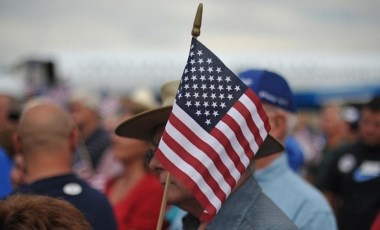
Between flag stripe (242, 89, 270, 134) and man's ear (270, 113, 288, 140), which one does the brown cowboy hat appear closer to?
flag stripe (242, 89, 270, 134)

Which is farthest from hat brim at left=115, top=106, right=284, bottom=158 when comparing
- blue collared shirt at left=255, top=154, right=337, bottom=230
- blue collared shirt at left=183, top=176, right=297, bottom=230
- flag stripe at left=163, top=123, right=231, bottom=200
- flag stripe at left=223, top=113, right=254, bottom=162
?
blue collared shirt at left=255, top=154, right=337, bottom=230

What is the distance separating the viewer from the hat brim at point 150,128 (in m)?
2.69

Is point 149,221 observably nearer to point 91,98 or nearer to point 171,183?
point 171,183

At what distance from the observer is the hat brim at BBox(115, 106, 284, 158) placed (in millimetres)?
2688

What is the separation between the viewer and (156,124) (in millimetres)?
2867

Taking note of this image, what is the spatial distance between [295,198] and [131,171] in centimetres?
190

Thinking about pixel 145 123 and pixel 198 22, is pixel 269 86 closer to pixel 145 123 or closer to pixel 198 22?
pixel 145 123

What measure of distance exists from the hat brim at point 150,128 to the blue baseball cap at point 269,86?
1035 mm

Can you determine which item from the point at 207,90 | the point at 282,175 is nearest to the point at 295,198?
the point at 282,175

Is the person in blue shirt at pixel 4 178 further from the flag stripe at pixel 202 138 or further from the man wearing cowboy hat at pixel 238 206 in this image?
the flag stripe at pixel 202 138

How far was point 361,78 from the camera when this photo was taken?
34156 mm

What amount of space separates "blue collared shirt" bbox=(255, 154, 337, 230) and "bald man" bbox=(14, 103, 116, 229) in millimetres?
930

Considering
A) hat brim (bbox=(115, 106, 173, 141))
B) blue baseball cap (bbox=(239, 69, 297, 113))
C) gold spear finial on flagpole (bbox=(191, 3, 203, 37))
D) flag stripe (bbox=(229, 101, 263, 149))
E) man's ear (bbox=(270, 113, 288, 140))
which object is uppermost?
gold spear finial on flagpole (bbox=(191, 3, 203, 37))

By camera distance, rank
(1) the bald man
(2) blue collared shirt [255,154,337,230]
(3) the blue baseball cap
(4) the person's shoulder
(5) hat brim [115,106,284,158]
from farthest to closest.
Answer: (3) the blue baseball cap < (2) blue collared shirt [255,154,337,230] < (1) the bald man < (5) hat brim [115,106,284,158] < (4) the person's shoulder
